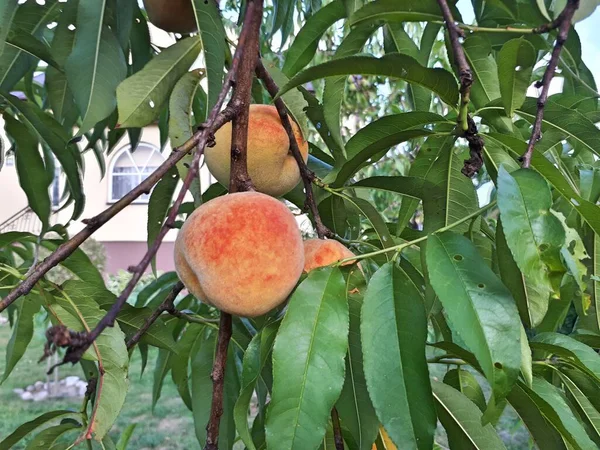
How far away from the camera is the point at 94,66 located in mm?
747

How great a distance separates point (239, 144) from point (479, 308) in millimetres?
378

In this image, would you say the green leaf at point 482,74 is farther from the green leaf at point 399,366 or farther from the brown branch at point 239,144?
the green leaf at point 399,366

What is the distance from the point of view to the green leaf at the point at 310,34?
97 cm

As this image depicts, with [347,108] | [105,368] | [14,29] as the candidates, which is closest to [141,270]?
[105,368]

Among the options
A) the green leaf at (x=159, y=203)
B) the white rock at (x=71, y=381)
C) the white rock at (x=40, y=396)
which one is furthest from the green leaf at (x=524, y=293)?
the white rock at (x=71, y=381)

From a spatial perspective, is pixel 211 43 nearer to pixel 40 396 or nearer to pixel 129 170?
pixel 40 396

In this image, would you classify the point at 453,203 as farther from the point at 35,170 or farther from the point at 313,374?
the point at 35,170

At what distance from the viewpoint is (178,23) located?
1012 mm

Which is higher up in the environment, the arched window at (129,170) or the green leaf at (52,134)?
the green leaf at (52,134)

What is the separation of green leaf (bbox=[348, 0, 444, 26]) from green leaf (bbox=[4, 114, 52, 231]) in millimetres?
696

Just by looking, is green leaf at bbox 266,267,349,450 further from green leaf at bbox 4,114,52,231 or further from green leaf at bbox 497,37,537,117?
green leaf at bbox 4,114,52,231

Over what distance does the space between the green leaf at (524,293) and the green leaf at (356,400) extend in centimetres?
18

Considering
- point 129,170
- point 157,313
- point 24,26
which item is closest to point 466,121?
point 157,313

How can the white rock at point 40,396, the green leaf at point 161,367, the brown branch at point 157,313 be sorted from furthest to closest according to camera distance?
the white rock at point 40,396, the green leaf at point 161,367, the brown branch at point 157,313
